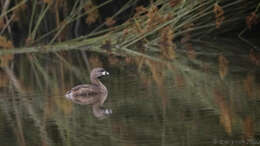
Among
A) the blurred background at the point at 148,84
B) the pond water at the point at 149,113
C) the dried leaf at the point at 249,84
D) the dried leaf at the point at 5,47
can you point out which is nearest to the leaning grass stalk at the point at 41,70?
the blurred background at the point at 148,84

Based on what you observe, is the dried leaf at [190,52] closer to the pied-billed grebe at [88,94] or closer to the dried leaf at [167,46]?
the dried leaf at [167,46]

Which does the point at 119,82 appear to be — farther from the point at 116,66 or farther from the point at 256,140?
the point at 256,140

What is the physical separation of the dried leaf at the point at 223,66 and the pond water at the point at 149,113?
3 cm

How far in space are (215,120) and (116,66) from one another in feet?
22.9

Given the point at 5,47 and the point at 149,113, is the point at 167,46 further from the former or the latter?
the point at 149,113

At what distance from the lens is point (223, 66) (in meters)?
13.9

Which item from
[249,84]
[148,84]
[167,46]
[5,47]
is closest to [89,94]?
[148,84]

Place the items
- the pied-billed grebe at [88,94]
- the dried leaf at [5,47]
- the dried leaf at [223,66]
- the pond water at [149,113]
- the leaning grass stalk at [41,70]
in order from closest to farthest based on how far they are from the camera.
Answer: the pond water at [149,113] → the pied-billed grebe at [88,94] → the dried leaf at [223,66] → the leaning grass stalk at [41,70] → the dried leaf at [5,47]

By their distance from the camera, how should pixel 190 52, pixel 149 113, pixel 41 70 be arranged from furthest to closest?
pixel 190 52 → pixel 41 70 → pixel 149 113

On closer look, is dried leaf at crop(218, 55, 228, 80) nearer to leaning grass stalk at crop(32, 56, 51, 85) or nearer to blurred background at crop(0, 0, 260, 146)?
blurred background at crop(0, 0, 260, 146)

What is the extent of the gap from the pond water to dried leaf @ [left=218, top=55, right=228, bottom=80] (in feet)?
0.11

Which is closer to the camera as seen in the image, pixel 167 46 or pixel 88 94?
pixel 88 94

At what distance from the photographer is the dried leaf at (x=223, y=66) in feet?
41.4

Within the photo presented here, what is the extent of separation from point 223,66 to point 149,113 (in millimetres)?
5132
